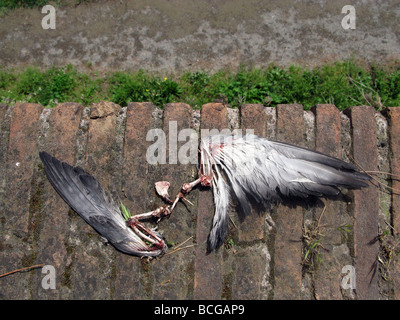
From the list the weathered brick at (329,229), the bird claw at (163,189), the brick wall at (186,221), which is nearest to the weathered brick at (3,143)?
the brick wall at (186,221)

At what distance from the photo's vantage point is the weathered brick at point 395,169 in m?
2.64

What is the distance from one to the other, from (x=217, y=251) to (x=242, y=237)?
8.9 inches

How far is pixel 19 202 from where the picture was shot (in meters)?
2.72

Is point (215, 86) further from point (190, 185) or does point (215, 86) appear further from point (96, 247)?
point (96, 247)

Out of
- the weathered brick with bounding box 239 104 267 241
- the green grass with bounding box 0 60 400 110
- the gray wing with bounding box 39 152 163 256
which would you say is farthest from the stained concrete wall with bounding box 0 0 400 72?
the gray wing with bounding box 39 152 163 256

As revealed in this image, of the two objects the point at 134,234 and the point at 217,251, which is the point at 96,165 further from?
the point at 217,251

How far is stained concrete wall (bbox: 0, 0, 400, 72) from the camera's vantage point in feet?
15.6

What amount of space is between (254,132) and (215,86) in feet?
6.42

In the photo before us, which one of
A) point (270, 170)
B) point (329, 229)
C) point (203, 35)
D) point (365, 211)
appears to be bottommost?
point (329, 229)

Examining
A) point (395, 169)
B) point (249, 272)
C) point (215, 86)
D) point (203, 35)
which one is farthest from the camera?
point (203, 35)

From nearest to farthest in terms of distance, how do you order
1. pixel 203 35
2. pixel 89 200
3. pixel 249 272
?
Answer: pixel 249 272, pixel 89 200, pixel 203 35

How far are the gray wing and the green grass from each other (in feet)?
6.76

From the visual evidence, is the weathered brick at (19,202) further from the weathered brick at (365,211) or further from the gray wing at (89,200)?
the weathered brick at (365,211)

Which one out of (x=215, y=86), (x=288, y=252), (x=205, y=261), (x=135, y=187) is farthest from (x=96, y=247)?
(x=215, y=86)
